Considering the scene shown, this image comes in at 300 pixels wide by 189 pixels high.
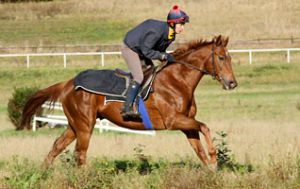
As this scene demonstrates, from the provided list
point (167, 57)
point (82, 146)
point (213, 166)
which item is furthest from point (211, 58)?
point (82, 146)

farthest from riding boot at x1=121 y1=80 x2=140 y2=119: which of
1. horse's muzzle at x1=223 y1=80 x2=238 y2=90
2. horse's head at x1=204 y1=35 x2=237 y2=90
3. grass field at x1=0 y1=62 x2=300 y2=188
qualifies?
horse's muzzle at x1=223 y1=80 x2=238 y2=90

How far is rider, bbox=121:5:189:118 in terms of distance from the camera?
1072 cm

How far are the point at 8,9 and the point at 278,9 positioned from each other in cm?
2100

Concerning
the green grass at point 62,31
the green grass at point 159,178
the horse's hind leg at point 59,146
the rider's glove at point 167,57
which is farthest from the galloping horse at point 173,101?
the green grass at point 62,31

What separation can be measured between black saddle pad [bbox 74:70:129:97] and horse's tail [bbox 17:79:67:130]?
2.52ft

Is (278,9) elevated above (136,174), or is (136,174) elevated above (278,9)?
(136,174)

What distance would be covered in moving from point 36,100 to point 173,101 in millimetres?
2536

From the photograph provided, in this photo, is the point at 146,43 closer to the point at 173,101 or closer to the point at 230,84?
the point at 173,101

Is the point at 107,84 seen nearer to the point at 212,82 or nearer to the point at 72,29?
the point at 212,82

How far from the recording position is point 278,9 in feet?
186

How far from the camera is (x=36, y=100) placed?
12.3m

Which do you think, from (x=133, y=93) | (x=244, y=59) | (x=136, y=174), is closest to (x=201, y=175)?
(x=136, y=174)

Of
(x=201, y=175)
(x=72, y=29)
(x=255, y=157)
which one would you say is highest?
(x=201, y=175)

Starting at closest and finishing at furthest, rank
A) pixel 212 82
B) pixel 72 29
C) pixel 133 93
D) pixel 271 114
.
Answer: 1. pixel 133 93
2. pixel 271 114
3. pixel 212 82
4. pixel 72 29
